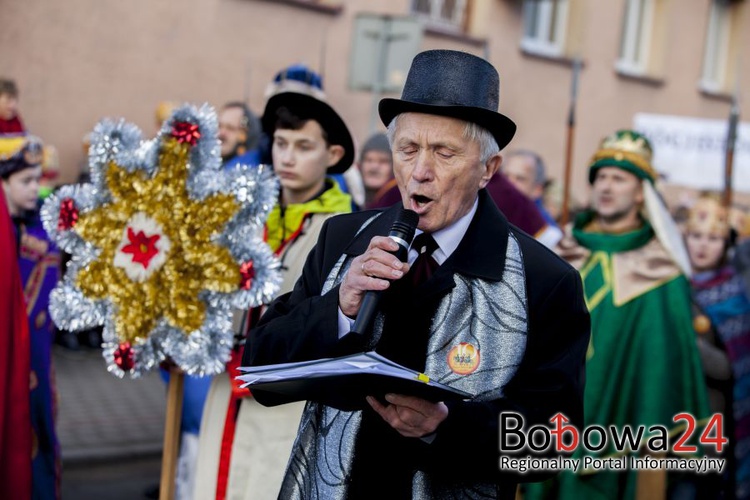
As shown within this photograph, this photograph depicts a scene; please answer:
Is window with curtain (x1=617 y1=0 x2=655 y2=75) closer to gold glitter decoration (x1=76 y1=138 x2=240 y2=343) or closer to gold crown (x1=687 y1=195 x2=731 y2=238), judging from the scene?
gold crown (x1=687 y1=195 x2=731 y2=238)

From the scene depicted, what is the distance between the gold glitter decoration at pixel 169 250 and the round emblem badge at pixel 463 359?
1487mm

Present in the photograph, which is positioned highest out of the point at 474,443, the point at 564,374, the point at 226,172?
the point at 226,172

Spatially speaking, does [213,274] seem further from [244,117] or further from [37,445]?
[244,117]

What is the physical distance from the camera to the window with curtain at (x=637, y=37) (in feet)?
62.2

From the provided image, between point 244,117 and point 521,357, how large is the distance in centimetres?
565

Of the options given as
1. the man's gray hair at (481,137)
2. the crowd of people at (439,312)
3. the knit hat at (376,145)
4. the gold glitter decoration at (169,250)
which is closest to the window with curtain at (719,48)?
the crowd of people at (439,312)

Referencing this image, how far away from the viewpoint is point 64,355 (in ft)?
36.3

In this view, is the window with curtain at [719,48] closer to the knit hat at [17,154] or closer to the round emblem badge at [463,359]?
the knit hat at [17,154]

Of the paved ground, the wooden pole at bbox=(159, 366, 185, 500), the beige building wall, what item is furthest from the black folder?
the beige building wall

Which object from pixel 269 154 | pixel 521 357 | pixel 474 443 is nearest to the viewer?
pixel 474 443

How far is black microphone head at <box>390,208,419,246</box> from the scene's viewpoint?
253 centimetres

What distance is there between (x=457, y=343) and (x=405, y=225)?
0.37 m

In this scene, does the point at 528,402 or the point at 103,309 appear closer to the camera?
the point at 528,402

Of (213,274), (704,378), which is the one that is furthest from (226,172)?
(704,378)
